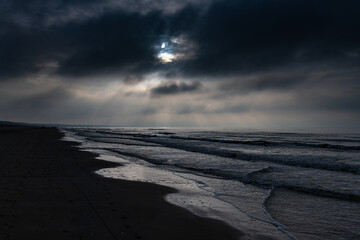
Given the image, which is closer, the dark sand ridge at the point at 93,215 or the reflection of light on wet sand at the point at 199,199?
the dark sand ridge at the point at 93,215

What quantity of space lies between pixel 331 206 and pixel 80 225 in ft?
26.5

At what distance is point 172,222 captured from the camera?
6250mm

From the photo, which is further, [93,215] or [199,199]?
[199,199]

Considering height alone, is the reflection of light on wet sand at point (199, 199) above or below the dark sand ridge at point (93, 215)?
below

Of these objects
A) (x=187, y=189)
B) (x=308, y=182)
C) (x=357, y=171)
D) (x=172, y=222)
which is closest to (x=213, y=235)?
(x=172, y=222)

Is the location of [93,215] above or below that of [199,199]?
above

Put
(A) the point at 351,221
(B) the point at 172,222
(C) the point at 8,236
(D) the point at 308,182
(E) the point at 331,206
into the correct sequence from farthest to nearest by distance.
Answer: (D) the point at 308,182
(E) the point at 331,206
(A) the point at 351,221
(B) the point at 172,222
(C) the point at 8,236

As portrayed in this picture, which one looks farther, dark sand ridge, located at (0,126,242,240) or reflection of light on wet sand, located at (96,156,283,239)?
reflection of light on wet sand, located at (96,156,283,239)

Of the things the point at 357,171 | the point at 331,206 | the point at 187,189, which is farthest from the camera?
the point at 357,171

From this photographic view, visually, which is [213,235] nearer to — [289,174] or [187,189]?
[187,189]

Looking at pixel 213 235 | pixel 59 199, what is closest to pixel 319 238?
pixel 213 235

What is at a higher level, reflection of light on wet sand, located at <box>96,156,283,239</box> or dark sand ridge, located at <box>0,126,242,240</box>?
dark sand ridge, located at <box>0,126,242,240</box>

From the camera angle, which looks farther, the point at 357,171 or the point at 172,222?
the point at 357,171

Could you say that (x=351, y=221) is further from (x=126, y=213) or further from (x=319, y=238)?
(x=126, y=213)
